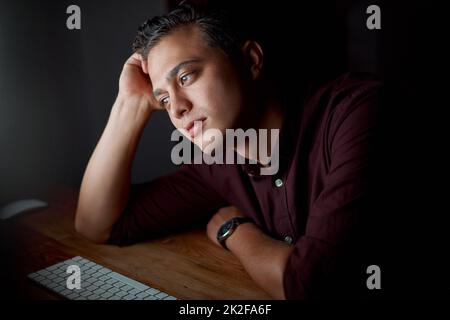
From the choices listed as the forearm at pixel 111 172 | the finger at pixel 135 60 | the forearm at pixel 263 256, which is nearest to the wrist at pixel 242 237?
the forearm at pixel 263 256

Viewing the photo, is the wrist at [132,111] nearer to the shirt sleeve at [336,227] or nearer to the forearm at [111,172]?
the forearm at [111,172]

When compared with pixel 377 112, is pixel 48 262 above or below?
below

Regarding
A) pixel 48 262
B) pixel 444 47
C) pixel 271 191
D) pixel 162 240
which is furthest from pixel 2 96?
pixel 444 47

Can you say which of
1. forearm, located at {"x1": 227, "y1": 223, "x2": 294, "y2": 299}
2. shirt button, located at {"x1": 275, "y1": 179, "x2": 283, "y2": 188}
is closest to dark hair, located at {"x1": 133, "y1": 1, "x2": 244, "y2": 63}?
shirt button, located at {"x1": 275, "y1": 179, "x2": 283, "y2": 188}

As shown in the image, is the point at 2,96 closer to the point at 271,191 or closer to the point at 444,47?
the point at 271,191

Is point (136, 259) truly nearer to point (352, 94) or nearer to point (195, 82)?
point (195, 82)

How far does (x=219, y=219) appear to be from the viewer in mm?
1210

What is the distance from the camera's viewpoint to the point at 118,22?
1412 millimetres

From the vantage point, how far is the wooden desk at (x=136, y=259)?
956 millimetres

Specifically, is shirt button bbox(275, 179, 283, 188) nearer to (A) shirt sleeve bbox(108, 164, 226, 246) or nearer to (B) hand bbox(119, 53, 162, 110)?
(A) shirt sleeve bbox(108, 164, 226, 246)

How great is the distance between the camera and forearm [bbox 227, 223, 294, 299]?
87cm

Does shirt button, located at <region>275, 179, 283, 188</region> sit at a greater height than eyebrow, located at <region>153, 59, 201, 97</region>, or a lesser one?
lesser

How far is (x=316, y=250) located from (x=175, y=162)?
850mm

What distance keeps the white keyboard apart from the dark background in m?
0.46
